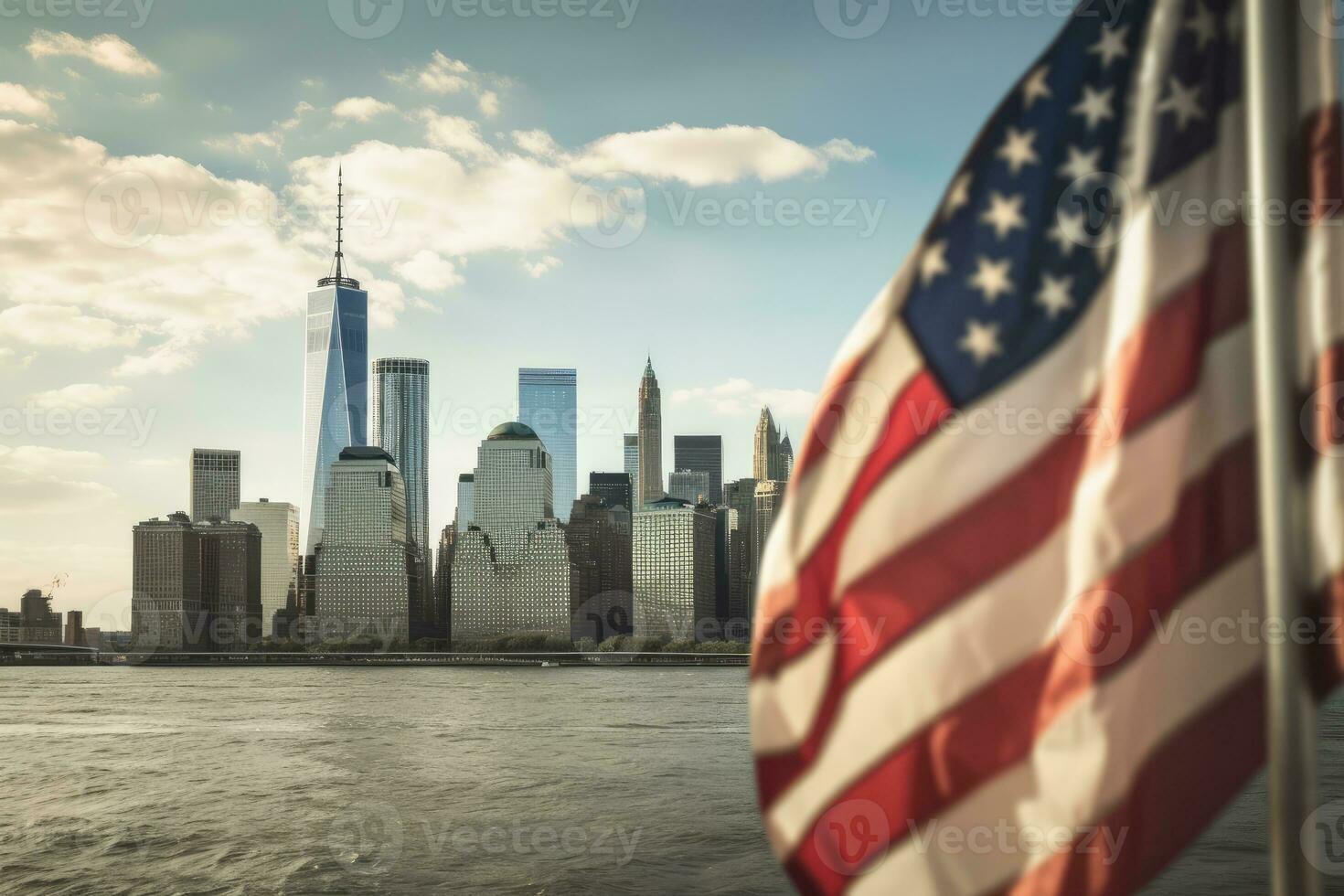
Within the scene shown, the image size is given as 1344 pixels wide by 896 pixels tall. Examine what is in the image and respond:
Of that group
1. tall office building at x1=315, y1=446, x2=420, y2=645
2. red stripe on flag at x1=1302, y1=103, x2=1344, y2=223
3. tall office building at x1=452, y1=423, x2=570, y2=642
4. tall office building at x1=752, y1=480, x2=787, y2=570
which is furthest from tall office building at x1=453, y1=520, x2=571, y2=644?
red stripe on flag at x1=1302, y1=103, x2=1344, y2=223

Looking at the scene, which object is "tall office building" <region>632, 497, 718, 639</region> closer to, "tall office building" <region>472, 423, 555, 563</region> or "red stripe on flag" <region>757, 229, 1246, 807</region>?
"tall office building" <region>472, 423, 555, 563</region>

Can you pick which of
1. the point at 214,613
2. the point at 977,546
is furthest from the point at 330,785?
the point at 214,613

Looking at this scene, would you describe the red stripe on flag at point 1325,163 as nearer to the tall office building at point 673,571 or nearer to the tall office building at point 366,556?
the tall office building at point 673,571

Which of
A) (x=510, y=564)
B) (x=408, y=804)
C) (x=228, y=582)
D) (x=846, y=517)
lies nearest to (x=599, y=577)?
(x=510, y=564)

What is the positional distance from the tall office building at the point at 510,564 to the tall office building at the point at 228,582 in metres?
33.8

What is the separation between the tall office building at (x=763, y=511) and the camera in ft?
523

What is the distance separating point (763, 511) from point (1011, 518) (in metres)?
161

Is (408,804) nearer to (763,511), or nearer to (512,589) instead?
(763,511)

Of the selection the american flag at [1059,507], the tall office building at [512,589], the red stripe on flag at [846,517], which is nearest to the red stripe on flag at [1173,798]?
the american flag at [1059,507]

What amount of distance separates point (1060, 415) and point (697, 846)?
28033 mm

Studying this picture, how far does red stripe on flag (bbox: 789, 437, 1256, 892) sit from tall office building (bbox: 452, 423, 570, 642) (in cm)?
16724

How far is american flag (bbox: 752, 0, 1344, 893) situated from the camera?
10.9 feet

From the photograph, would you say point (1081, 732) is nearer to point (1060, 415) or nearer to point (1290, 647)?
point (1290, 647)

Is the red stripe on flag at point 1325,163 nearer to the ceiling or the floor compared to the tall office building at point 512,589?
nearer to the ceiling
